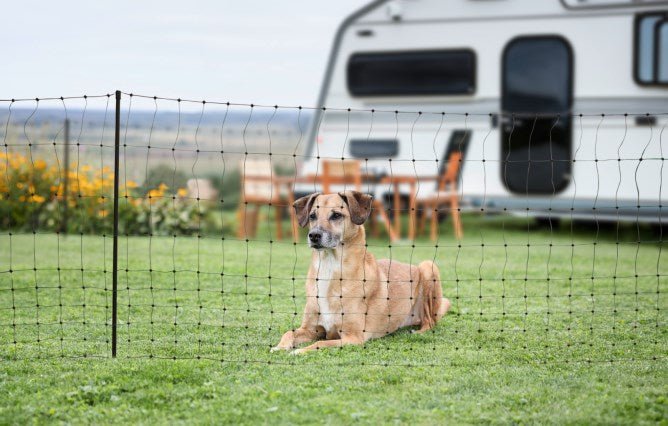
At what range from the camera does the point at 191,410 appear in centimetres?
392

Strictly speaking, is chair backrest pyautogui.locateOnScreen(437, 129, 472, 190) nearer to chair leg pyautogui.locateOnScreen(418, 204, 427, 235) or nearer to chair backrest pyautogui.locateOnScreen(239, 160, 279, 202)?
chair leg pyautogui.locateOnScreen(418, 204, 427, 235)

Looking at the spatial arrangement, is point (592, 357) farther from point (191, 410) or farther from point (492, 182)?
point (492, 182)

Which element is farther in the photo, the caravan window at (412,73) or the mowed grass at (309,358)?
the caravan window at (412,73)

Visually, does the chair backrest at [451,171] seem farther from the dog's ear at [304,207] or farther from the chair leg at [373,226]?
the dog's ear at [304,207]

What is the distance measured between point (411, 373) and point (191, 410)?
4.04 ft

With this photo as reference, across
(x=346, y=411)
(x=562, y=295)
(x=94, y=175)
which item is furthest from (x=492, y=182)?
(x=346, y=411)

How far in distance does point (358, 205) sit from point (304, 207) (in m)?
0.35

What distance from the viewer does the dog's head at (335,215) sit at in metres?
5.28

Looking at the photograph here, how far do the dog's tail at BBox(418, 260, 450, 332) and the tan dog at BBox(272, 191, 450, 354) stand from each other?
1.34ft

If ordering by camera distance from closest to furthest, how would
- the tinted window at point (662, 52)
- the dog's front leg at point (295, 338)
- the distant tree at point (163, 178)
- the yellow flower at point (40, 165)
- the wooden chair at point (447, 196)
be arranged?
the dog's front leg at point (295, 338)
the tinted window at point (662, 52)
the wooden chair at point (447, 196)
the yellow flower at point (40, 165)
the distant tree at point (163, 178)

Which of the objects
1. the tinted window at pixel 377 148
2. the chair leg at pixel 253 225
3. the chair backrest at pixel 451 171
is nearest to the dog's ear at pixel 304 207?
the chair backrest at pixel 451 171

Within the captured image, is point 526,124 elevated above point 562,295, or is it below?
above

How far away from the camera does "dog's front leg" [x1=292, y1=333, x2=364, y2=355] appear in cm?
503

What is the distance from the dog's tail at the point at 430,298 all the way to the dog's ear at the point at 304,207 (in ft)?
3.38
